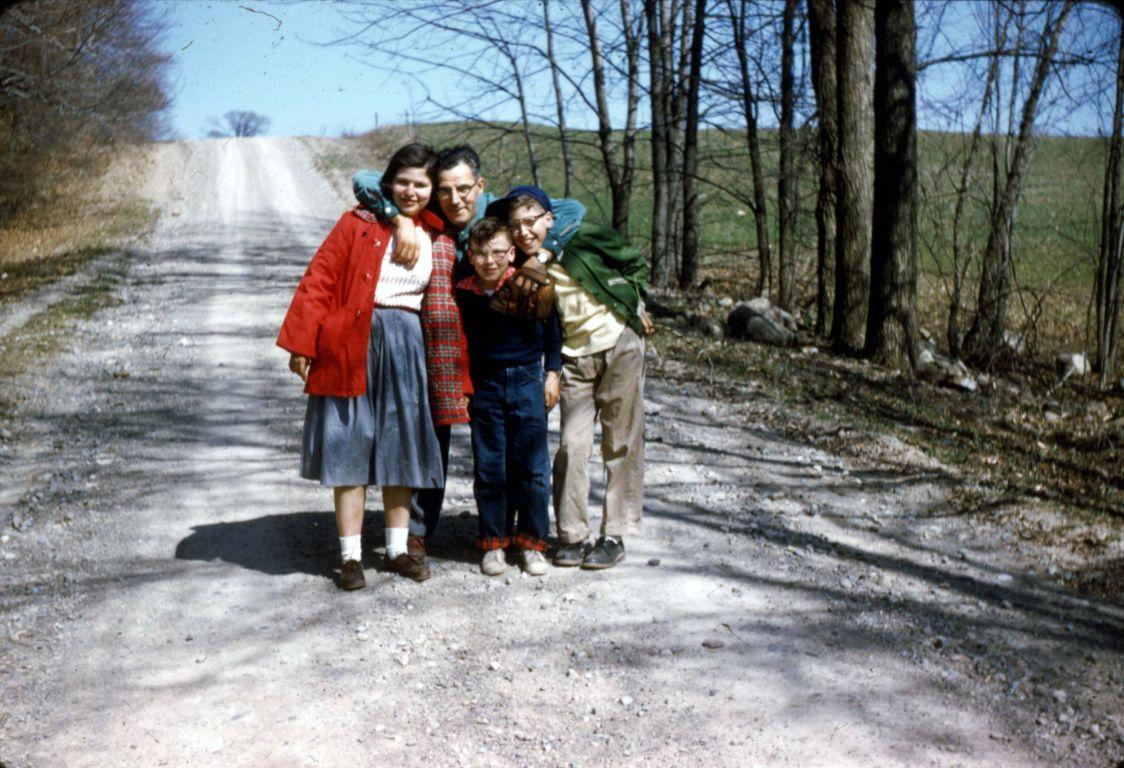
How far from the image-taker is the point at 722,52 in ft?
46.9

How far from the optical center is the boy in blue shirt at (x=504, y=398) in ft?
14.6

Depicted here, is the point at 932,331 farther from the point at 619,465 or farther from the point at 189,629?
the point at 189,629

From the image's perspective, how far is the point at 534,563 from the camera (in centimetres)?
480

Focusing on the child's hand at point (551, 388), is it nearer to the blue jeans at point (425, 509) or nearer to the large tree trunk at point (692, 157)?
the blue jeans at point (425, 509)

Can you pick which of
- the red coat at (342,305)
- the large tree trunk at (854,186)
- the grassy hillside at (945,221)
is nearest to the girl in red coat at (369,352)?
the red coat at (342,305)

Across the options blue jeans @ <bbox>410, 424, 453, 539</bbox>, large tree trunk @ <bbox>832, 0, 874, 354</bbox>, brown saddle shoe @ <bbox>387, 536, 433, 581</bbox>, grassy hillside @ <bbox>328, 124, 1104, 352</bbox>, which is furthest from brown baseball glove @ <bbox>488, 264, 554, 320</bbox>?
grassy hillside @ <bbox>328, 124, 1104, 352</bbox>

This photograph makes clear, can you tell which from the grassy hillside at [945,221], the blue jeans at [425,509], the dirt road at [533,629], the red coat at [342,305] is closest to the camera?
the dirt road at [533,629]

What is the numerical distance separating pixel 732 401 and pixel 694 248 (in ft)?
24.1

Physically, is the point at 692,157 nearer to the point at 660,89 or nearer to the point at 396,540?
the point at 660,89

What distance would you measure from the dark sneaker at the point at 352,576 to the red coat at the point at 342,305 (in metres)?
0.87

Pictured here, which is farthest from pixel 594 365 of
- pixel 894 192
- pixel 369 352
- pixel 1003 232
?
pixel 1003 232

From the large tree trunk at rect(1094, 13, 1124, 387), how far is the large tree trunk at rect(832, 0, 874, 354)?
282 centimetres

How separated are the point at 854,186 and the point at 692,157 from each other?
163 inches

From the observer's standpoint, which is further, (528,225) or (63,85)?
(63,85)
